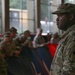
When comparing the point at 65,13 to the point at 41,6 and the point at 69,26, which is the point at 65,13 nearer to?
the point at 69,26

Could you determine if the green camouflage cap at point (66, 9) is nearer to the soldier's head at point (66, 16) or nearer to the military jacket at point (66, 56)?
the soldier's head at point (66, 16)

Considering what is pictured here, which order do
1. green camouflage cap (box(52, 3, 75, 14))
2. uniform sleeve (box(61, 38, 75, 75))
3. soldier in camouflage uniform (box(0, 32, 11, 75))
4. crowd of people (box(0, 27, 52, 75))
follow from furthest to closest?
crowd of people (box(0, 27, 52, 75)) < soldier in camouflage uniform (box(0, 32, 11, 75)) < green camouflage cap (box(52, 3, 75, 14)) < uniform sleeve (box(61, 38, 75, 75))

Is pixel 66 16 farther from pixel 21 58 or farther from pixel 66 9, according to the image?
pixel 21 58

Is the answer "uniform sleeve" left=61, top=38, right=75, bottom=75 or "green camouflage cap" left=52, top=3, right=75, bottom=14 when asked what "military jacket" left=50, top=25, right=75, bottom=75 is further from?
"green camouflage cap" left=52, top=3, right=75, bottom=14

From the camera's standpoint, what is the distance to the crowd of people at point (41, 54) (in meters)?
2.15

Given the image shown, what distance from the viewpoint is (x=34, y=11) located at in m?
14.3

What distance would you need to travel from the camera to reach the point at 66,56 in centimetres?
213

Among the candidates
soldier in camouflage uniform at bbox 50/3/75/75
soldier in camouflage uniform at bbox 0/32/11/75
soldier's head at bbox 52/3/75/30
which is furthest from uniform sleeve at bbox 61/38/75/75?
soldier in camouflage uniform at bbox 0/32/11/75

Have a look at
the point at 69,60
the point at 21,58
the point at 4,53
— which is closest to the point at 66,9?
the point at 69,60

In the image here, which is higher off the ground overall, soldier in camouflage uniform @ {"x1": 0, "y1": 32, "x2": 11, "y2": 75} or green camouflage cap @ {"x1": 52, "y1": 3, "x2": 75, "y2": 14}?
green camouflage cap @ {"x1": 52, "y1": 3, "x2": 75, "y2": 14}

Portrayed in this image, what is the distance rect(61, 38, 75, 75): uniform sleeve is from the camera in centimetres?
208

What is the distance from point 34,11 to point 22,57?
840 centimetres

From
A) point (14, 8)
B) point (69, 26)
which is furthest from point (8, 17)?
point (69, 26)

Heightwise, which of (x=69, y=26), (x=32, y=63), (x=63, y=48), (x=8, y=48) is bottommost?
(x=32, y=63)
